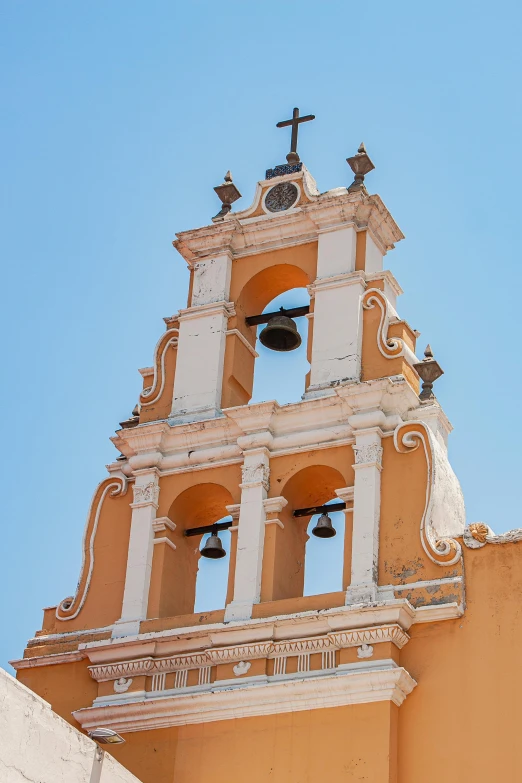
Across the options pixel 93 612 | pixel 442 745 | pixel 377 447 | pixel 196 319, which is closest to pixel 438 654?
pixel 442 745

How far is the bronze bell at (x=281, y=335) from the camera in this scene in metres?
18.3

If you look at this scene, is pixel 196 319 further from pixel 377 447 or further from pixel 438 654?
pixel 438 654

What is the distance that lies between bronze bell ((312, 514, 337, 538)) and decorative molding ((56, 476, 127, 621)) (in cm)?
206

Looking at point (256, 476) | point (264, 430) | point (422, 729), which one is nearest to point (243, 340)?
point (264, 430)

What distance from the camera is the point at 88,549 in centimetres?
1766

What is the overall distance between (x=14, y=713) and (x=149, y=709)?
4.99 meters

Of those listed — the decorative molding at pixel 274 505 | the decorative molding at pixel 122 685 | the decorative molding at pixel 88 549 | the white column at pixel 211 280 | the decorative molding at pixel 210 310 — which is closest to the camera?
the decorative molding at pixel 122 685

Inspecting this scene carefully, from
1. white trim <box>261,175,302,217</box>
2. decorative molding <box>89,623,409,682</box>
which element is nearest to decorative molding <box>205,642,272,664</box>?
decorative molding <box>89,623,409,682</box>

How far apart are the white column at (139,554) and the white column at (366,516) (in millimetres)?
2166

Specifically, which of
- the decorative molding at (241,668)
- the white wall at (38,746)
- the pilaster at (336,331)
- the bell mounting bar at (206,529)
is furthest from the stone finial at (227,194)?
the white wall at (38,746)

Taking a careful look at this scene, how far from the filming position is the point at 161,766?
15.9 metres

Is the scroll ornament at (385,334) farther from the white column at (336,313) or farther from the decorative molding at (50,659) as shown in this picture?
the decorative molding at (50,659)

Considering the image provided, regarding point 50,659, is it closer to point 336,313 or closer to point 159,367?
point 159,367

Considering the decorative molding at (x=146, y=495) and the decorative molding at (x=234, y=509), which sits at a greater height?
the decorative molding at (x=146, y=495)
